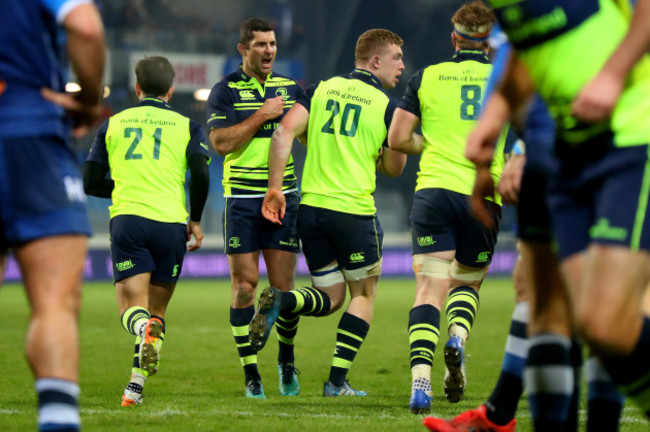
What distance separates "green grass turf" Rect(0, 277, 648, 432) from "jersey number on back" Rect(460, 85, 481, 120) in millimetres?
1697

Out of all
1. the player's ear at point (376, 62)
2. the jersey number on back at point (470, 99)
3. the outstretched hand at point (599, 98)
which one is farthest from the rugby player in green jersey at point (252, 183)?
the outstretched hand at point (599, 98)

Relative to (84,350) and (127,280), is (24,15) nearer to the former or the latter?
(127,280)

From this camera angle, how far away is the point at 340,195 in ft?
20.5

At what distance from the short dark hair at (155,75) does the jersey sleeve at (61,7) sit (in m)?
3.41

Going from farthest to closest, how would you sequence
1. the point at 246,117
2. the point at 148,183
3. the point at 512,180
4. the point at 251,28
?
the point at 251,28, the point at 246,117, the point at 148,183, the point at 512,180

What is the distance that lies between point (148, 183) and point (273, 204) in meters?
0.81

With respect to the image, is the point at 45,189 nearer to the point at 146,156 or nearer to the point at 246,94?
the point at 146,156

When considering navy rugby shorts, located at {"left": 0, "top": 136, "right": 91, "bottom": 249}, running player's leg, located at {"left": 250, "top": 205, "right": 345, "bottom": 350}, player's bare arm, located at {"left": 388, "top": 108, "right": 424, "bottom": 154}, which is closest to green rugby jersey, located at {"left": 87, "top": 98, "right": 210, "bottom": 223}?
running player's leg, located at {"left": 250, "top": 205, "right": 345, "bottom": 350}

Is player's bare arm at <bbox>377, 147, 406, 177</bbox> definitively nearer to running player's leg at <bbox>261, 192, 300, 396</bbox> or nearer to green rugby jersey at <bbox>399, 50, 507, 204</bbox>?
green rugby jersey at <bbox>399, 50, 507, 204</bbox>

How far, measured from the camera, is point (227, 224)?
22.4 feet

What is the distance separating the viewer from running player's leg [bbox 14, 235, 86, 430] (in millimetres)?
2951

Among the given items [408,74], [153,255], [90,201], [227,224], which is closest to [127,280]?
[153,255]

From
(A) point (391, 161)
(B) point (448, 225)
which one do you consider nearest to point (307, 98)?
(A) point (391, 161)

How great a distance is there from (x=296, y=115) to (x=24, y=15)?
11.0ft
